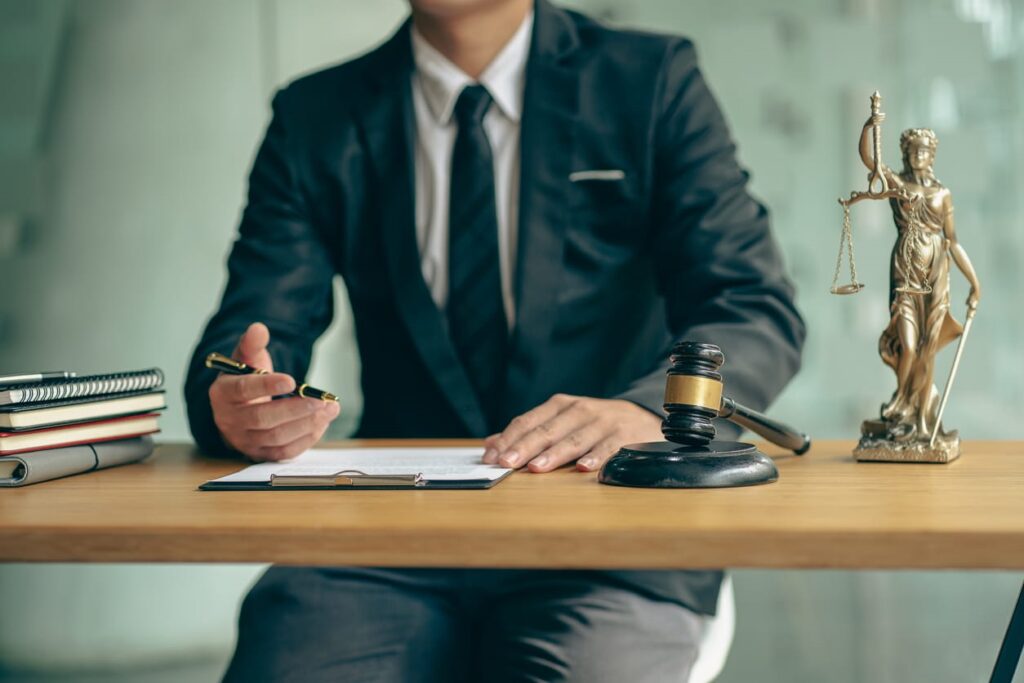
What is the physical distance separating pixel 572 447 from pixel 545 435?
0.03 metres

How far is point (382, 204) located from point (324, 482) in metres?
0.74

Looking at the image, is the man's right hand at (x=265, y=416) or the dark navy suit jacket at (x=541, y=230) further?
the dark navy suit jacket at (x=541, y=230)

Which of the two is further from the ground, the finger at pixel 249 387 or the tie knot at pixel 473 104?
the tie knot at pixel 473 104

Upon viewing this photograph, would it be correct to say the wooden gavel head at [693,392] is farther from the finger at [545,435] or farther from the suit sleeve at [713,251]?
the suit sleeve at [713,251]

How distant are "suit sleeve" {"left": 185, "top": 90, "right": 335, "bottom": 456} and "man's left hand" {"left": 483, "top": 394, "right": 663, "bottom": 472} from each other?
1.66 feet

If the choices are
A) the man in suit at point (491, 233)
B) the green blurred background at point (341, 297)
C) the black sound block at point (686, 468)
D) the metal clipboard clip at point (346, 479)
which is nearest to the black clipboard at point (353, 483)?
the metal clipboard clip at point (346, 479)

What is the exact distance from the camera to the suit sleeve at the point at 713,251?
130cm

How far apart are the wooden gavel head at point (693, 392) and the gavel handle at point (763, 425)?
0.06 meters

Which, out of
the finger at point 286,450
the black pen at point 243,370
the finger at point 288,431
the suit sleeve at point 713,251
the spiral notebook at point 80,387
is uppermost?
the suit sleeve at point 713,251

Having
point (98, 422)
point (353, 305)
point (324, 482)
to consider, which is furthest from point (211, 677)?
point (324, 482)

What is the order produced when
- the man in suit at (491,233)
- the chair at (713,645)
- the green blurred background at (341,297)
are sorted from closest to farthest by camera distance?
the chair at (713,645)
the man in suit at (491,233)
the green blurred background at (341,297)

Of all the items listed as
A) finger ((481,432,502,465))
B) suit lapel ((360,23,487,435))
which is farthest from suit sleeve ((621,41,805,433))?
suit lapel ((360,23,487,435))

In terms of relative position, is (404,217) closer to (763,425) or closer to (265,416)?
(265,416)

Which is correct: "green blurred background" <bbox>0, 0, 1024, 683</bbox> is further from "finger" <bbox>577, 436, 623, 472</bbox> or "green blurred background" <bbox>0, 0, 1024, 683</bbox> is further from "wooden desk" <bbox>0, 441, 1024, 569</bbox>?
"wooden desk" <bbox>0, 441, 1024, 569</bbox>
